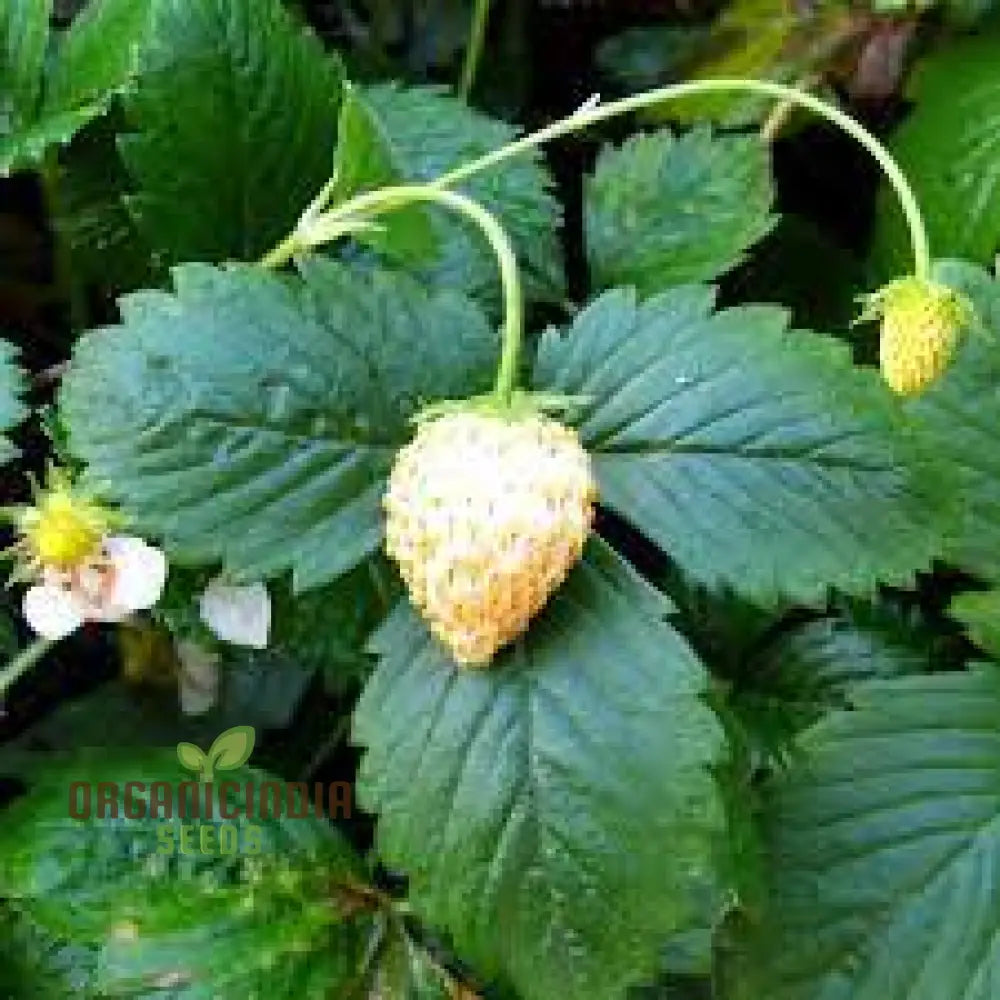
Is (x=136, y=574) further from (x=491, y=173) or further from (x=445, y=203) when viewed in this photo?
(x=491, y=173)

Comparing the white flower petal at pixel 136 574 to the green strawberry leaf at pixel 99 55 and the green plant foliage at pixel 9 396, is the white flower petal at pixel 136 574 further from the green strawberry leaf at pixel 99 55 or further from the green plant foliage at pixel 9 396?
the green strawberry leaf at pixel 99 55

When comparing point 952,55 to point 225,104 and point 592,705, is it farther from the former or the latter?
point 592,705

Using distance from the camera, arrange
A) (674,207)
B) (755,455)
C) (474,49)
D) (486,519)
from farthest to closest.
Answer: (474,49) < (674,207) < (755,455) < (486,519)

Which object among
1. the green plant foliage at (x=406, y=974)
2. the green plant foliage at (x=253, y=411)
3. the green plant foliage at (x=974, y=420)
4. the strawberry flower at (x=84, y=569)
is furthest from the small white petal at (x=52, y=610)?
the green plant foliage at (x=974, y=420)

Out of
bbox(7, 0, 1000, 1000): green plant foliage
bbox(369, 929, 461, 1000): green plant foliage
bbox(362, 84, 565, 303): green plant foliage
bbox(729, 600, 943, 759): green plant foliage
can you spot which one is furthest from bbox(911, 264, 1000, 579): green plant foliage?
bbox(369, 929, 461, 1000): green plant foliage

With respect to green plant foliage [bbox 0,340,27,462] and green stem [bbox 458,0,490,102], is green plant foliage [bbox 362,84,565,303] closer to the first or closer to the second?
green stem [bbox 458,0,490,102]

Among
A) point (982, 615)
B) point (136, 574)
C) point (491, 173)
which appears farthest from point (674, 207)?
point (136, 574)
